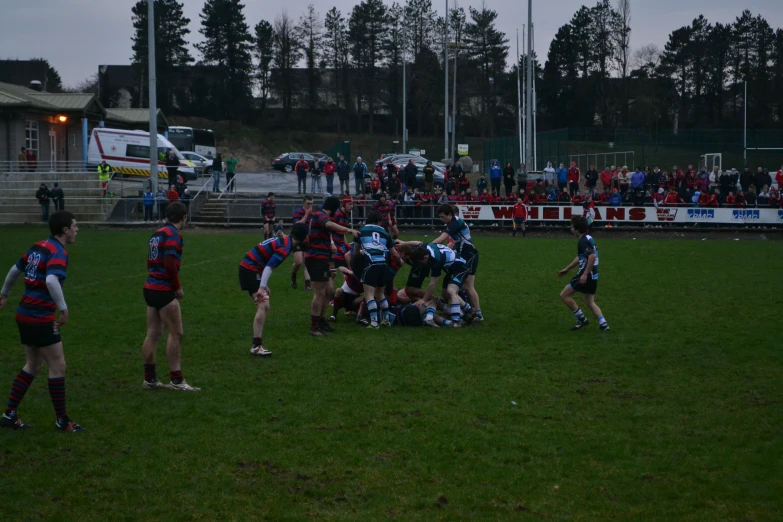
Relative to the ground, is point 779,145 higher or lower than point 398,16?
lower

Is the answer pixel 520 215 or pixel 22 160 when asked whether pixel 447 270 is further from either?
pixel 22 160

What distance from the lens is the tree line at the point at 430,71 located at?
69.9 m

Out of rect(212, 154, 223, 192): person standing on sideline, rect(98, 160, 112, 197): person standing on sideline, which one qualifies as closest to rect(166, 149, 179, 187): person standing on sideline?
rect(212, 154, 223, 192): person standing on sideline

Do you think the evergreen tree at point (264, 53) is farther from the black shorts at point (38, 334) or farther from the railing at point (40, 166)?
the black shorts at point (38, 334)

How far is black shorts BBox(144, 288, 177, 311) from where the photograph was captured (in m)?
7.84

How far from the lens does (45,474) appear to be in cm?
586

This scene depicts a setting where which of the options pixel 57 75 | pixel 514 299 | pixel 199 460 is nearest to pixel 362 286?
pixel 514 299

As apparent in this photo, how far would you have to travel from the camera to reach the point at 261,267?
31.6 ft

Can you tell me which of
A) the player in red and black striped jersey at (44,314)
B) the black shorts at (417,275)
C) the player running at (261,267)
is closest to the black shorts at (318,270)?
the player running at (261,267)

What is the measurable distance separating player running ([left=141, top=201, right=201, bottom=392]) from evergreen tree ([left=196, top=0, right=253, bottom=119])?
234ft

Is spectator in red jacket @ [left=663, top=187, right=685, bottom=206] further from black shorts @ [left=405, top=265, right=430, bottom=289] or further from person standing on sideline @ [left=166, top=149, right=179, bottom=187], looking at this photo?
person standing on sideline @ [left=166, top=149, right=179, bottom=187]

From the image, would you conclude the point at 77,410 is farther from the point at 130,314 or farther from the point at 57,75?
the point at 57,75

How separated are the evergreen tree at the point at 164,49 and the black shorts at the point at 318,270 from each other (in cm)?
6911

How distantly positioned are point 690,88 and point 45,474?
240 ft
